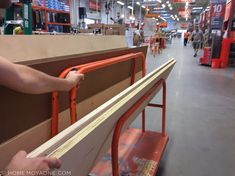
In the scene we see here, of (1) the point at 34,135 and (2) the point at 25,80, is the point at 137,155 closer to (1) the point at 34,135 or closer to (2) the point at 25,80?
(1) the point at 34,135

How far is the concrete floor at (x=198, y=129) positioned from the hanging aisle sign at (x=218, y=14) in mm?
4176

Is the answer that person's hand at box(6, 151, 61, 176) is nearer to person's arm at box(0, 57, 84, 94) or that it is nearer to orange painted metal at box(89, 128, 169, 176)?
person's arm at box(0, 57, 84, 94)

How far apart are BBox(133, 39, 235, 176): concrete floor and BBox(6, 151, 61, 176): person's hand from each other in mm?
1470

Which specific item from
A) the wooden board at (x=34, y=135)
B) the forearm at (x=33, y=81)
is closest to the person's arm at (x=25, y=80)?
the forearm at (x=33, y=81)

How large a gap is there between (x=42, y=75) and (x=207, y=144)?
6.52ft

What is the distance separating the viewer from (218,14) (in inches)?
312

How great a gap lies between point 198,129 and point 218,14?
6770 millimetres

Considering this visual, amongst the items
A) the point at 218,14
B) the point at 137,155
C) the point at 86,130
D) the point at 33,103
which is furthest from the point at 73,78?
the point at 218,14

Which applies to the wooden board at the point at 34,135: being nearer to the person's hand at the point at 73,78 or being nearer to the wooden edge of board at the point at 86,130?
the person's hand at the point at 73,78

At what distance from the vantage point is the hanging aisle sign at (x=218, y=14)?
7849mm

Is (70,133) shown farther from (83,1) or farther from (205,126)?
(83,1)

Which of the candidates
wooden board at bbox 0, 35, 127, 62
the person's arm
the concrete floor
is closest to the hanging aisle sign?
A: the concrete floor

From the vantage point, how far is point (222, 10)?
26.2ft

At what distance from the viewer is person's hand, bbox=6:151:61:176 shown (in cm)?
50
